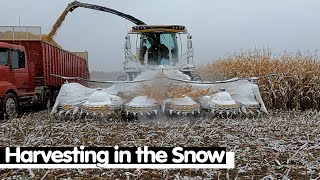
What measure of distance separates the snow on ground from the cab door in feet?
7.88

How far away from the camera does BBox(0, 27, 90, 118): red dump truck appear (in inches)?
420

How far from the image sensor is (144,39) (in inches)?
511

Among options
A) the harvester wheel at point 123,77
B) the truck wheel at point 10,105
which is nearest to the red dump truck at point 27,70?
the truck wheel at point 10,105

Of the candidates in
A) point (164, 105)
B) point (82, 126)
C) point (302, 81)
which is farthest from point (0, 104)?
point (302, 81)

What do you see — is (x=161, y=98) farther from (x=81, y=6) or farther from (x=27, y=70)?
(x=81, y=6)

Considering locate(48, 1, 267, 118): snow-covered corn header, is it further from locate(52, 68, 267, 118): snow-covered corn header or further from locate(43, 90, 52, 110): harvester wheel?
locate(43, 90, 52, 110): harvester wheel

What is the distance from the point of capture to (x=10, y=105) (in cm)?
1052

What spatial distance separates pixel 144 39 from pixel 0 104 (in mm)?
4971

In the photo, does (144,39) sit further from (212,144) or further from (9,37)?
(212,144)

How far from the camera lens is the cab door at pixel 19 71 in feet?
36.5

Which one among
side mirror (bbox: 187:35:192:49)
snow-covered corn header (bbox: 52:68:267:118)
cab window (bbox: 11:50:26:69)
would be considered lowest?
snow-covered corn header (bbox: 52:68:267:118)

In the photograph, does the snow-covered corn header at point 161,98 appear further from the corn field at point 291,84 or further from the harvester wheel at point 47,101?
the harvester wheel at point 47,101

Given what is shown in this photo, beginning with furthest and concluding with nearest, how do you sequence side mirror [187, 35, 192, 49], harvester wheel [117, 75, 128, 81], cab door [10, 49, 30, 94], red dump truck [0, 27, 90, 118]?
side mirror [187, 35, 192, 49] → harvester wheel [117, 75, 128, 81] → cab door [10, 49, 30, 94] → red dump truck [0, 27, 90, 118]

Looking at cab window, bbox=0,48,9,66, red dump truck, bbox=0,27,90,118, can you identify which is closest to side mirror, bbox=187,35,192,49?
red dump truck, bbox=0,27,90,118
